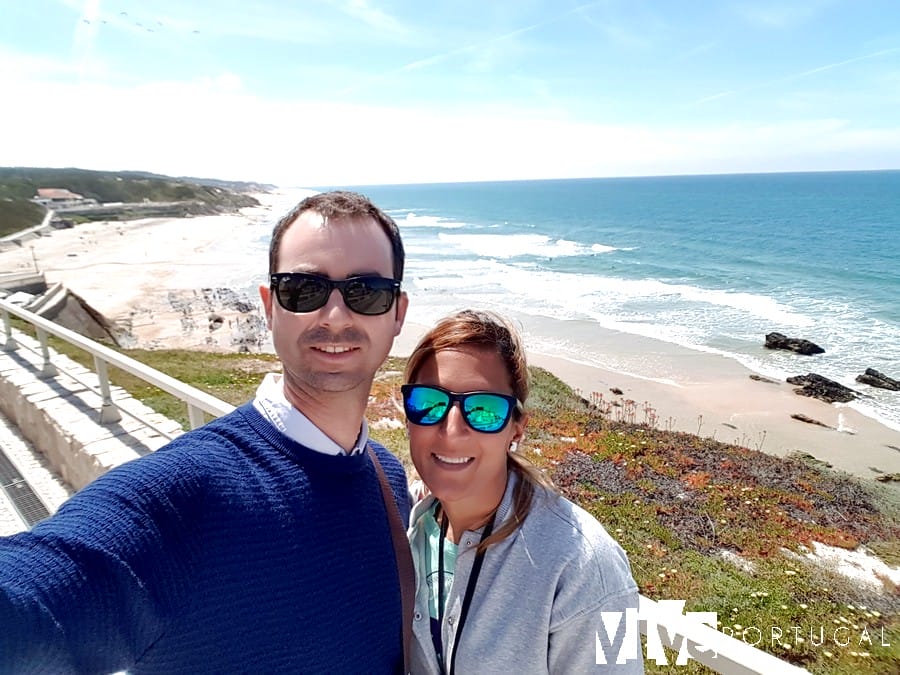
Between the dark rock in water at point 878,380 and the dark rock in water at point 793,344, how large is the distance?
2847 millimetres

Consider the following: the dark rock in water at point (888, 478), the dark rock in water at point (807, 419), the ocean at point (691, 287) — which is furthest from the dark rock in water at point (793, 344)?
the dark rock in water at point (888, 478)

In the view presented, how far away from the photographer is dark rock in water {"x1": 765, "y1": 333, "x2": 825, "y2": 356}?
22.8 m

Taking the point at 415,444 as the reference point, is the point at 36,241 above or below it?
below

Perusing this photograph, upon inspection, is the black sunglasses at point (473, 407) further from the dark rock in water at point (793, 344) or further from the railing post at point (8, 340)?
the dark rock in water at point (793, 344)

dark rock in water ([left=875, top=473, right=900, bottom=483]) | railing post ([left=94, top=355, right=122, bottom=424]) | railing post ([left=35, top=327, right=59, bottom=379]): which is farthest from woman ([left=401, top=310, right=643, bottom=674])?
dark rock in water ([left=875, top=473, right=900, bottom=483])

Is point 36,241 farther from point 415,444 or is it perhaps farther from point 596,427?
point 415,444

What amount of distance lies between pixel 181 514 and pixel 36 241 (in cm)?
6781

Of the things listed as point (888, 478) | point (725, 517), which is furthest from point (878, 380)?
point (725, 517)

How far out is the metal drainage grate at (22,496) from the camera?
3713 mm

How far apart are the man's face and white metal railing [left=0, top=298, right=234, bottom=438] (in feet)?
2.59

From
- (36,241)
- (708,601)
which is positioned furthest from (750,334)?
(36,241)

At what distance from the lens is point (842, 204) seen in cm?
10812

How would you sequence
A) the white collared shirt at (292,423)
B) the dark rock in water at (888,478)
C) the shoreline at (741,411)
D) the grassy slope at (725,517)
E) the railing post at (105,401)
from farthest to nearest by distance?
the shoreline at (741,411) → the dark rock in water at (888,478) → the grassy slope at (725,517) → the railing post at (105,401) → the white collared shirt at (292,423)

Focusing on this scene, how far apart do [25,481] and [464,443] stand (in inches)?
164
